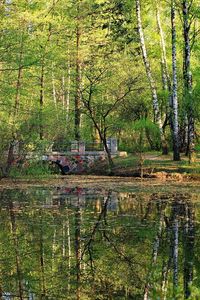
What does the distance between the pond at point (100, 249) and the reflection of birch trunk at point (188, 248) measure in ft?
0.04

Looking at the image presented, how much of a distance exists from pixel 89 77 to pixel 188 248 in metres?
21.3

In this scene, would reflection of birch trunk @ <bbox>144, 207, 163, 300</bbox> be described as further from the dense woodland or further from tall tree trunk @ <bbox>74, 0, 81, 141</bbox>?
tall tree trunk @ <bbox>74, 0, 81, 141</bbox>

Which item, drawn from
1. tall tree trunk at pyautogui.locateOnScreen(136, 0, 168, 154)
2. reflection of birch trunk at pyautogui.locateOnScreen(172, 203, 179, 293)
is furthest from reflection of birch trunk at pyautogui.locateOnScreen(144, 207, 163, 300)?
tall tree trunk at pyautogui.locateOnScreen(136, 0, 168, 154)

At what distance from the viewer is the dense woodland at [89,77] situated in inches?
977

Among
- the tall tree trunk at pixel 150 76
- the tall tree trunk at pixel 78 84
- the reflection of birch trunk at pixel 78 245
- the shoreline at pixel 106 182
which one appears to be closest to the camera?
the reflection of birch trunk at pixel 78 245

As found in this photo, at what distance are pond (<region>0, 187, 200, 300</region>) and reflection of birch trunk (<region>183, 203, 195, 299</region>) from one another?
1 centimetres

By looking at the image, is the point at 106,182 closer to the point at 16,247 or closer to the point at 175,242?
the point at 175,242

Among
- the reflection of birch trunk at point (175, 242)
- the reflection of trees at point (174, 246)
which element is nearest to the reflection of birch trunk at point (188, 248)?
the reflection of trees at point (174, 246)

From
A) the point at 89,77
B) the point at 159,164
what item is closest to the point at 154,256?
the point at 159,164

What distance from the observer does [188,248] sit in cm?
937

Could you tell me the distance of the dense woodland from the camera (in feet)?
81.5

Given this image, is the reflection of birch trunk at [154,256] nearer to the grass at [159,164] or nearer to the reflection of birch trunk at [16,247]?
the reflection of birch trunk at [16,247]

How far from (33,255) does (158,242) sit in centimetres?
230

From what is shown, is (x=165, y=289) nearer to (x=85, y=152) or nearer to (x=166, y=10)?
(x=85, y=152)
